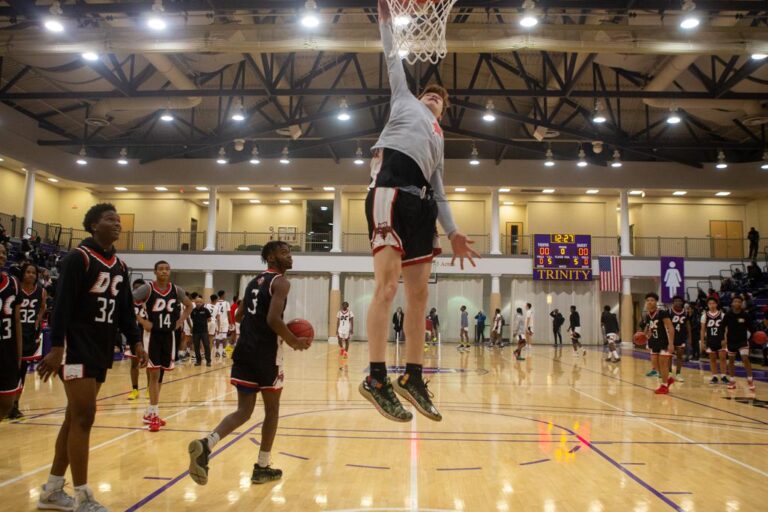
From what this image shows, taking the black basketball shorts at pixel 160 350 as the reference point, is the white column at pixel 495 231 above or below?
above

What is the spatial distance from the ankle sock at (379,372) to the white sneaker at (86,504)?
237 cm

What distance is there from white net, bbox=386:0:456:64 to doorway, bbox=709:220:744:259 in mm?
29097

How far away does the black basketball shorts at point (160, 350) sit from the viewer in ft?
24.2

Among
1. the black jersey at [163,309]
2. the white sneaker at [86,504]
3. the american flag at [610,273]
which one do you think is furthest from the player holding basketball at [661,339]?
the american flag at [610,273]

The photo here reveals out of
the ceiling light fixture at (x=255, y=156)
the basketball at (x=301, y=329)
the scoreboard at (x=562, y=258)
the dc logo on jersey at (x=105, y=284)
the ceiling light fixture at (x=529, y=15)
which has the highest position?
the ceiling light fixture at (x=255, y=156)

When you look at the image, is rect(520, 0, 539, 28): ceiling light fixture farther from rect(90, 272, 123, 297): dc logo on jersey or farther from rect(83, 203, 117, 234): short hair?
rect(90, 272, 123, 297): dc logo on jersey

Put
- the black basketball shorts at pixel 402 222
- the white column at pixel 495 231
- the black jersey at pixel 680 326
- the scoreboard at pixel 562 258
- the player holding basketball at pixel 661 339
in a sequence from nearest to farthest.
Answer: the black basketball shorts at pixel 402 222, the player holding basketball at pixel 661 339, the black jersey at pixel 680 326, the scoreboard at pixel 562 258, the white column at pixel 495 231

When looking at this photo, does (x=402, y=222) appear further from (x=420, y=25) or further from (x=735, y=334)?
(x=735, y=334)

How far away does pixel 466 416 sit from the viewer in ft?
27.1

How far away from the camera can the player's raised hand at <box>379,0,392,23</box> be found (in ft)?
10.3

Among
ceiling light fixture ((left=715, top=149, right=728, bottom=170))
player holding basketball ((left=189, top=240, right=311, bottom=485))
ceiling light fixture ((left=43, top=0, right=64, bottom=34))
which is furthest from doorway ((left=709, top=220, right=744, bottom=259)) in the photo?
player holding basketball ((left=189, top=240, right=311, bottom=485))

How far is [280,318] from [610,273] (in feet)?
77.9

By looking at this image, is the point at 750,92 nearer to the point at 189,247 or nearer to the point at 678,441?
the point at 678,441

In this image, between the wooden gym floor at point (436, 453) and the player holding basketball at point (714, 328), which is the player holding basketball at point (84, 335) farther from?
the player holding basketball at point (714, 328)
